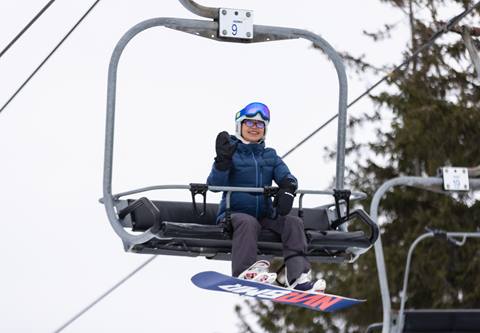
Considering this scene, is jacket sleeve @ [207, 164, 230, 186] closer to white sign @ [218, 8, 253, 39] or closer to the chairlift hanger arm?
white sign @ [218, 8, 253, 39]

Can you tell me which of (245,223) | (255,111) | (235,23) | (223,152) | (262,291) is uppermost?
(235,23)

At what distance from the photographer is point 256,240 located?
7.83 meters

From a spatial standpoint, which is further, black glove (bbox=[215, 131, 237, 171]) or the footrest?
the footrest

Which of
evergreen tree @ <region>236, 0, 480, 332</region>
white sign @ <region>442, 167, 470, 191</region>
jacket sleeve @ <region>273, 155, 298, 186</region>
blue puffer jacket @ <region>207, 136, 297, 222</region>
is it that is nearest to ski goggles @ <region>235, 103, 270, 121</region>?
blue puffer jacket @ <region>207, 136, 297, 222</region>

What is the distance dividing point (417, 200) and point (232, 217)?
69.5 feet

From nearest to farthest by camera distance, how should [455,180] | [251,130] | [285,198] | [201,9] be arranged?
[285,198], [201,9], [251,130], [455,180]

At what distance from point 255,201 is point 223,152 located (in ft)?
1.43

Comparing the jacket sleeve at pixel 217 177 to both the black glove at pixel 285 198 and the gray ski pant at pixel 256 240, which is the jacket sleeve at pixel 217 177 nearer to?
the gray ski pant at pixel 256 240

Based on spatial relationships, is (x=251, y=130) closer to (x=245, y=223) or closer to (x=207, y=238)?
(x=245, y=223)

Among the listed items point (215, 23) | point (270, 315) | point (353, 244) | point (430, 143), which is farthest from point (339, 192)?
point (270, 315)

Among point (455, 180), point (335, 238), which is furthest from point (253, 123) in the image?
point (455, 180)

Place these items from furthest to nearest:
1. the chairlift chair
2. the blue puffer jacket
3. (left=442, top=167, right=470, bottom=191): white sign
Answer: (left=442, top=167, right=470, bottom=191): white sign < the blue puffer jacket < the chairlift chair

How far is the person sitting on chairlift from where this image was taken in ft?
25.5

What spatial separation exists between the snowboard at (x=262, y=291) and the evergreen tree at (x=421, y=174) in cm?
1995
